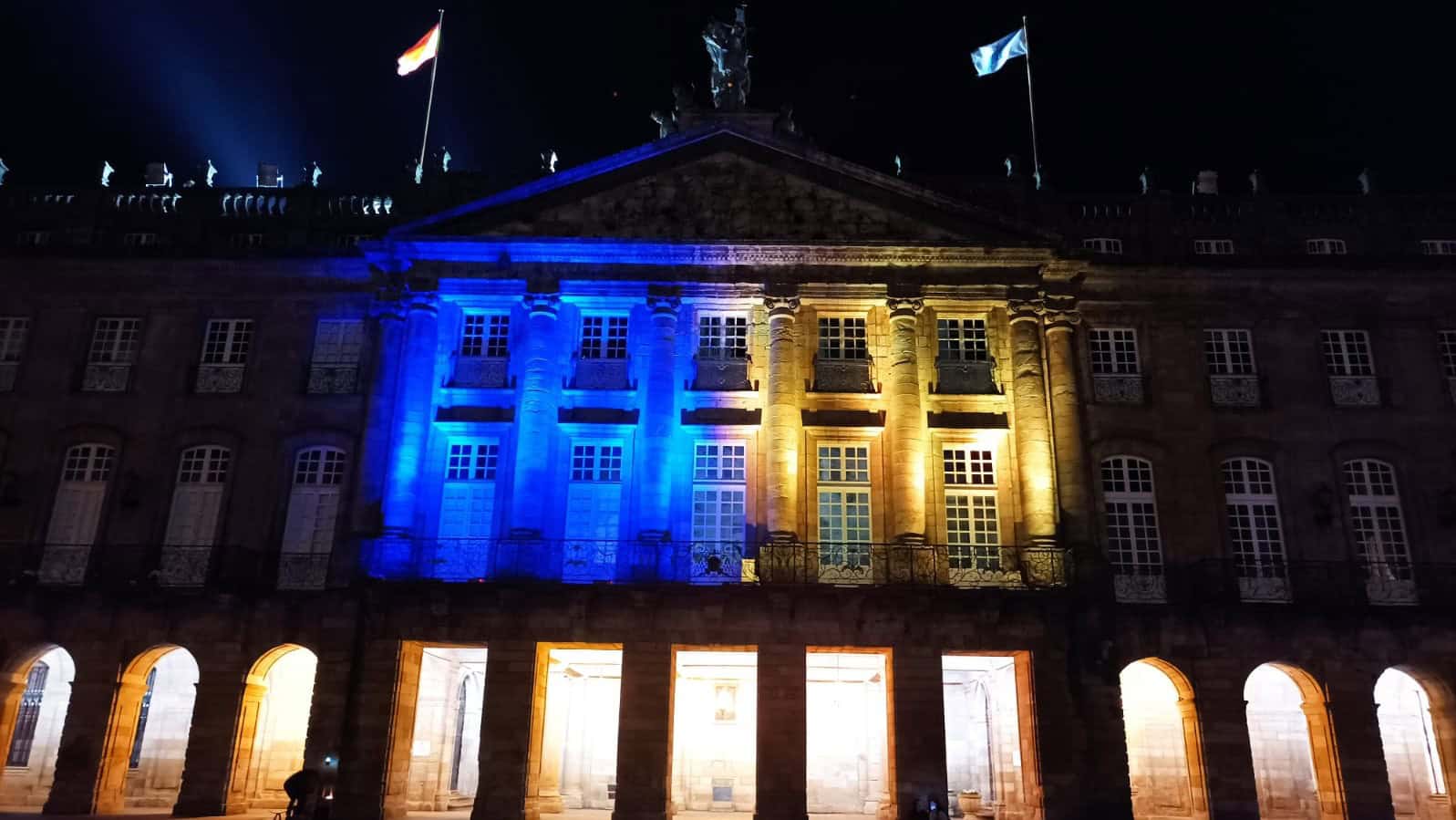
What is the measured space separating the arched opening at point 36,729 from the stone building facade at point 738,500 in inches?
3.7

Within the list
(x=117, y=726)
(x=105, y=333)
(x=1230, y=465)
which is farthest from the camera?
(x=105, y=333)

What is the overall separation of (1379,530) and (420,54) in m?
24.7

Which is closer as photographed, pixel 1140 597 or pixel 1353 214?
pixel 1140 597

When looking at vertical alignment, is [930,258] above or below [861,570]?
above

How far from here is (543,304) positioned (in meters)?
23.2

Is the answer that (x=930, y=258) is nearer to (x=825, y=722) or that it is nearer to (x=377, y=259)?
(x=825, y=722)

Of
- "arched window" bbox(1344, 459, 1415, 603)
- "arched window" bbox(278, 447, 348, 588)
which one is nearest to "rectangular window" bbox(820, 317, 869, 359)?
"arched window" bbox(1344, 459, 1415, 603)

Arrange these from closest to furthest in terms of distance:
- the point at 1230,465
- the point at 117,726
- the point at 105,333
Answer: the point at 117,726
the point at 1230,465
the point at 105,333

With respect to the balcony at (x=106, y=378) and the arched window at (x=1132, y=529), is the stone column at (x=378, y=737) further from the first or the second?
the arched window at (x=1132, y=529)

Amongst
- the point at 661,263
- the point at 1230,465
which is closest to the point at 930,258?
the point at 661,263

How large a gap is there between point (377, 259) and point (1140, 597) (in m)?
18.3

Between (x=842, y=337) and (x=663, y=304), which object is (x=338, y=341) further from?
(x=842, y=337)

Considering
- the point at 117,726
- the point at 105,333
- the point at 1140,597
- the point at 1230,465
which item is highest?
the point at 105,333

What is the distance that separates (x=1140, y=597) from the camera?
21.6m
